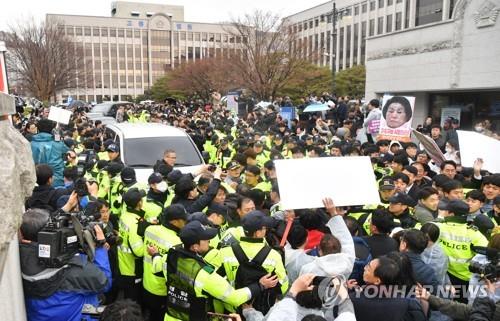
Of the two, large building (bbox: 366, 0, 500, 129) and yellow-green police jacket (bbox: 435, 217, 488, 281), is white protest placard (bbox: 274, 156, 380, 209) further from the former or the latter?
large building (bbox: 366, 0, 500, 129)

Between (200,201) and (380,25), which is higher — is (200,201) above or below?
below

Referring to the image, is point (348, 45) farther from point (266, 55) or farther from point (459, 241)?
point (459, 241)

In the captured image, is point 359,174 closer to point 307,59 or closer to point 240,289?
point 240,289

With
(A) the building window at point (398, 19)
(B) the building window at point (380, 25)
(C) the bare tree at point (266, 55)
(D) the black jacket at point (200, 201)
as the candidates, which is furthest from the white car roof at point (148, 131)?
(B) the building window at point (380, 25)

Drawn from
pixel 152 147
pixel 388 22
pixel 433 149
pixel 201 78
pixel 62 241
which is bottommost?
pixel 62 241

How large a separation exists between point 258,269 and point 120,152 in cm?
583

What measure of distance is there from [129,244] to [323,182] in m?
2.11

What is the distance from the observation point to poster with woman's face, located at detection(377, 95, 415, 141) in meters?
9.38

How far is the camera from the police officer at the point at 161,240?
12.6 ft

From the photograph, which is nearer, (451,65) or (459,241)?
(459,241)

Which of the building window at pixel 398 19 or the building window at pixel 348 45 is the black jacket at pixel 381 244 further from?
the building window at pixel 348 45

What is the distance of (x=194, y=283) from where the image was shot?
10.5 ft

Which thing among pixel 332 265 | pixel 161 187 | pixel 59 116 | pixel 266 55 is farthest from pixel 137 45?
pixel 332 265

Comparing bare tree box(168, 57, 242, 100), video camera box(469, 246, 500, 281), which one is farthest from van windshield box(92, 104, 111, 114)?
video camera box(469, 246, 500, 281)
